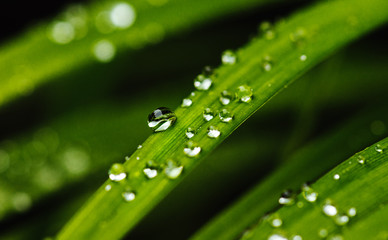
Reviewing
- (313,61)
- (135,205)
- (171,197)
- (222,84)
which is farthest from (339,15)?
(171,197)

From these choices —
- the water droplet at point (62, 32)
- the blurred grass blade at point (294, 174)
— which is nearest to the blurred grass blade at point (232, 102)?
the blurred grass blade at point (294, 174)

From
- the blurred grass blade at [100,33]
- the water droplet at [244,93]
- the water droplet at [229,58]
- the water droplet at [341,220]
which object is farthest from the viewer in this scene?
the blurred grass blade at [100,33]

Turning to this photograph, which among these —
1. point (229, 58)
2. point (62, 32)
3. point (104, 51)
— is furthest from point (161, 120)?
point (62, 32)

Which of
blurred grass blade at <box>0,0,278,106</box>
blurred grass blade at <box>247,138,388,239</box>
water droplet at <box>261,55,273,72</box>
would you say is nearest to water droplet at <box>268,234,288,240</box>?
blurred grass blade at <box>247,138,388,239</box>

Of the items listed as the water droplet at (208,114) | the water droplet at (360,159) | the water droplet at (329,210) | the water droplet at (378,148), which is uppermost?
the water droplet at (208,114)

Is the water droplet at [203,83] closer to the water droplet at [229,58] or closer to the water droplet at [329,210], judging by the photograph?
the water droplet at [229,58]
